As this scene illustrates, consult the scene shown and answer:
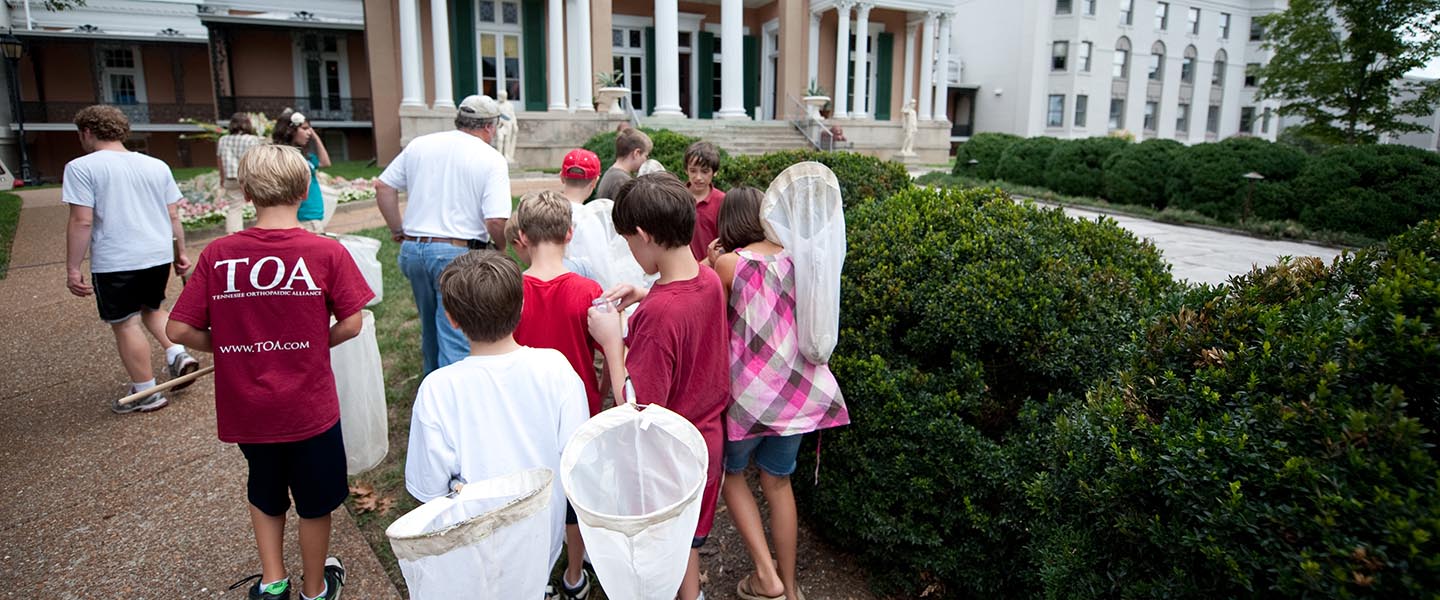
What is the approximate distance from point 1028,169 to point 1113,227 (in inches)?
590

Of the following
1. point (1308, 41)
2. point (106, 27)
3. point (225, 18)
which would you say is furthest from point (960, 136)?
point (106, 27)

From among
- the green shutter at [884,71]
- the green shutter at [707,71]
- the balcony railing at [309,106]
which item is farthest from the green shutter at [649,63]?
the balcony railing at [309,106]

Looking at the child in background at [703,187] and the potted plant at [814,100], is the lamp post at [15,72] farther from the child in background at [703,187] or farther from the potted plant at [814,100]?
the child in background at [703,187]

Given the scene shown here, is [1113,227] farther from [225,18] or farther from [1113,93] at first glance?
[1113,93]

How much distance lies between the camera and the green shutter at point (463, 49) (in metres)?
22.7

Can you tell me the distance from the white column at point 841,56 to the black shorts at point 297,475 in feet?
79.1

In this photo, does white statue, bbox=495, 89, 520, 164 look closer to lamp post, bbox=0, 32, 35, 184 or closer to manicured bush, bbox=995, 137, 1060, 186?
lamp post, bbox=0, 32, 35, 184

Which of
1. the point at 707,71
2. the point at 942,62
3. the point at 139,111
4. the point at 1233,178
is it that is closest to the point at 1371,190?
the point at 1233,178

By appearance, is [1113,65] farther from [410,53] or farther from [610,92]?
[410,53]

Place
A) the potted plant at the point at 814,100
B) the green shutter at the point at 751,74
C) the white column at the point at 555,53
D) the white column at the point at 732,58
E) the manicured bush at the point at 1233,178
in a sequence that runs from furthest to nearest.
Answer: the green shutter at the point at 751,74, the potted plant at the point at 814,100, the white column at the point at 732,58, the white column at the point at 555,53, the manicured bush at the point at 1233,178

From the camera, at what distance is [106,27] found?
28250mm

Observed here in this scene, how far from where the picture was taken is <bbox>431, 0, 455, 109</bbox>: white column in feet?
68.2

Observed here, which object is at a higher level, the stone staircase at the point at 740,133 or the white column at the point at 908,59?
the white column at the point at 908,59

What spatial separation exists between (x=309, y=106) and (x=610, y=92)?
1437 cm
